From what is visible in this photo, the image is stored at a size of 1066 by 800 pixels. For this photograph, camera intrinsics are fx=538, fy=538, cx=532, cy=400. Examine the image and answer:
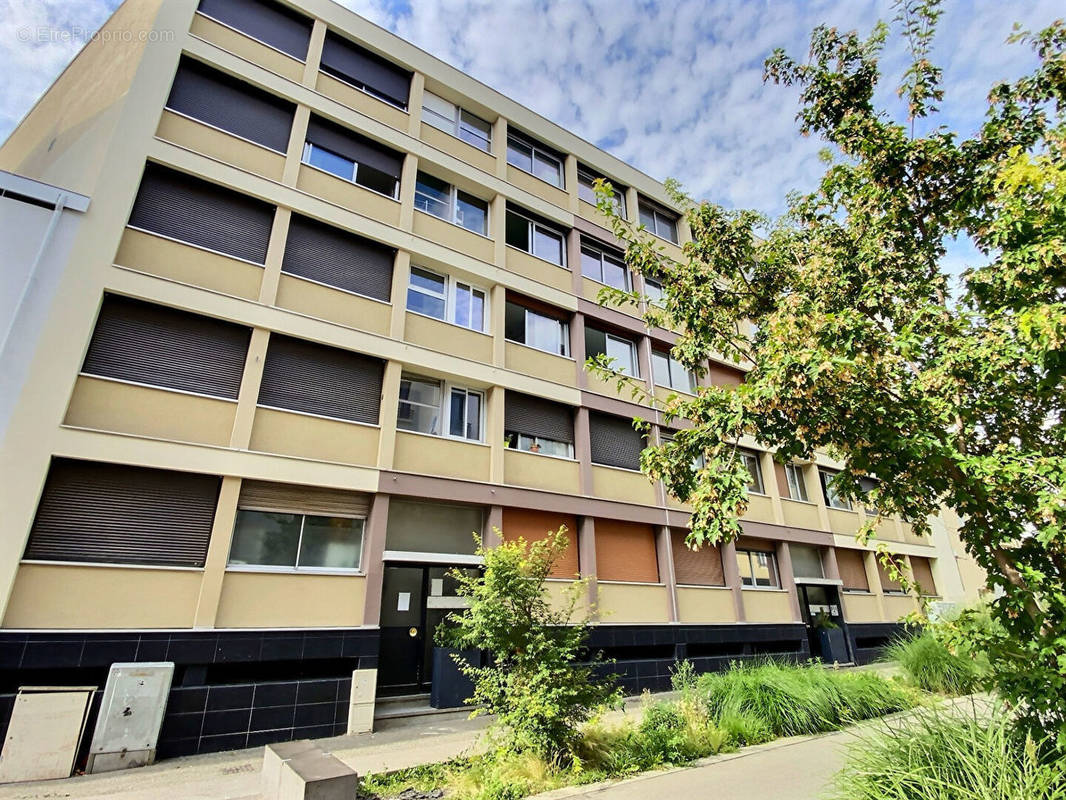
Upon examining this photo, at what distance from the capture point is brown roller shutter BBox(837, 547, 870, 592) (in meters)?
17.5

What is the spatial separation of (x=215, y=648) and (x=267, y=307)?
5530 millimetres

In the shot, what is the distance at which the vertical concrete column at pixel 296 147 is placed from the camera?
1063 centimetres

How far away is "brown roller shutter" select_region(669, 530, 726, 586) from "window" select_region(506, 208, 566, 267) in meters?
8.07

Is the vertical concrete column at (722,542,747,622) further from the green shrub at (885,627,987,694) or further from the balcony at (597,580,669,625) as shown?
the green shrub at (885,627,987,694)

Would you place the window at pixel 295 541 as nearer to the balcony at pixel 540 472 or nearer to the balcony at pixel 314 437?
the balcony at pixel 314 437

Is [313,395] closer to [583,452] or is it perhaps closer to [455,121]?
[583,452]

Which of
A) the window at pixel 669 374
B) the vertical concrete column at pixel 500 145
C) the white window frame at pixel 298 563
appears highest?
the vertical concrete column at pixel 500 145

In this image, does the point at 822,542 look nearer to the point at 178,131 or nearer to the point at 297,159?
the point at 297,159

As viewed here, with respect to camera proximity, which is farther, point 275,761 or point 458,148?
point 458,148

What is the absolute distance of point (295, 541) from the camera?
8.98 m

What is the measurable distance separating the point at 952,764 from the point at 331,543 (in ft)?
27.8

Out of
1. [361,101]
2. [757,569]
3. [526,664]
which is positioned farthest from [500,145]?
[757,569]

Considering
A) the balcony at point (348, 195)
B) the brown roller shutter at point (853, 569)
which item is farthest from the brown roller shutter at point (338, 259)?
the brown roller shutter at point (853, 569)

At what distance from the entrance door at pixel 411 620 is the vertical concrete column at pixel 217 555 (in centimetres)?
318
